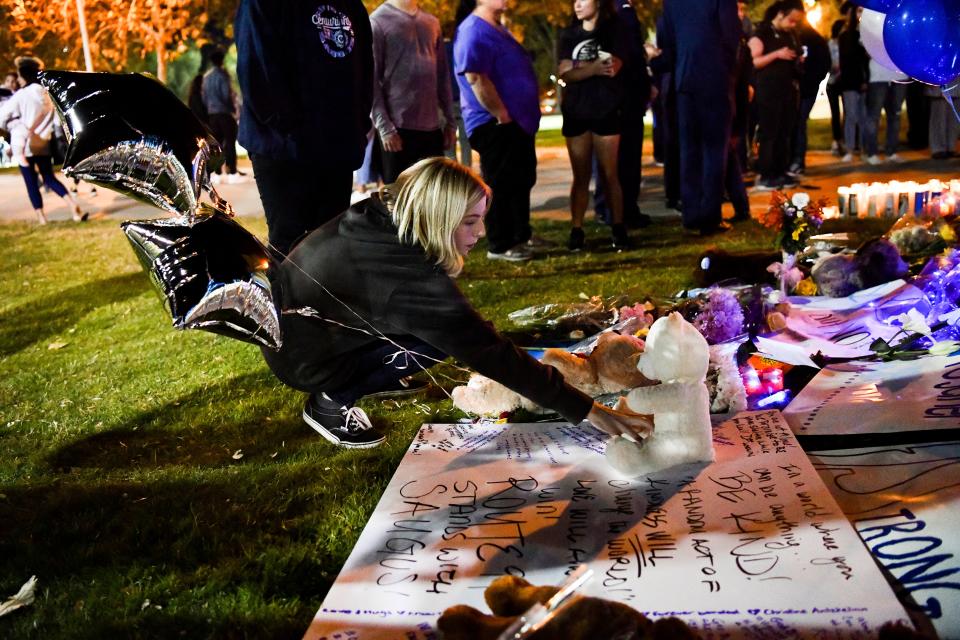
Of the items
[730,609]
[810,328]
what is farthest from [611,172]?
[730,609]

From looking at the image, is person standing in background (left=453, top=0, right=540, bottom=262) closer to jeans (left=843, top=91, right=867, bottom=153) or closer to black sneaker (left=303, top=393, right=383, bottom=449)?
black sneaker (left=303, top=393, right=383, bottom=449)

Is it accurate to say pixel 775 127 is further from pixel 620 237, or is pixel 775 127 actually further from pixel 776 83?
pixel 620 237

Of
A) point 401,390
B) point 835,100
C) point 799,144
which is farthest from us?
point 835,100

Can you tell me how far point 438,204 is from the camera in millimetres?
2701

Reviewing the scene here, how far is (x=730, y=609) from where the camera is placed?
6.70ft

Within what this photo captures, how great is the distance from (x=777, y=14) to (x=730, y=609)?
7.96 metres

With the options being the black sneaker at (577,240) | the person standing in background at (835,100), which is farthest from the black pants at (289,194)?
the person standing in background at (835,100)

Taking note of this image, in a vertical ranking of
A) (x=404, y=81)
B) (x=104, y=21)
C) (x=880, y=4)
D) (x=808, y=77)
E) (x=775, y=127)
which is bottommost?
(x=775, y=127)

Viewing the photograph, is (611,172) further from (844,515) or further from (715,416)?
(844,515)

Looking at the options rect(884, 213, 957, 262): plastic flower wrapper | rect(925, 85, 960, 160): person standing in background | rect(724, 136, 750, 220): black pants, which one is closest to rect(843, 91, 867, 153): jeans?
rect(925, 85, 960, 160): person standing in background

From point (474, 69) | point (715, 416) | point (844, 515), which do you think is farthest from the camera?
point (474, 69)

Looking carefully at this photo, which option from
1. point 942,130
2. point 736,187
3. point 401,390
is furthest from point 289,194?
point 942,130

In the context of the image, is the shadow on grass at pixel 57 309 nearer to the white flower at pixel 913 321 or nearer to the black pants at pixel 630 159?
the black pants at pixel 630 159

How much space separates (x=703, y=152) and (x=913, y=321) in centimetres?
308
